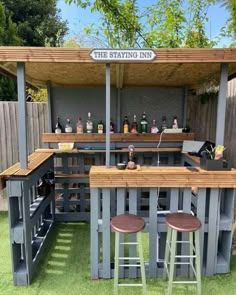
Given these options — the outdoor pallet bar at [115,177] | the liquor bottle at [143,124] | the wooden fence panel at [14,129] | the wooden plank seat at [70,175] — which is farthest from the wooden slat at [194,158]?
the wooden fence panel at [14,129]

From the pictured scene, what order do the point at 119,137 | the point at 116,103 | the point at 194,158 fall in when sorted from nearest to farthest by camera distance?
the point at 194,158, the point at 119,137, the point at 116,103

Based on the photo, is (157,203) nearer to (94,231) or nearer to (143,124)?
(94,231)

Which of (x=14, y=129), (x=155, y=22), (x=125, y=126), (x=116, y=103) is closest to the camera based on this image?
(x=125, y=126)

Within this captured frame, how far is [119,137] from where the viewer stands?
348 cm

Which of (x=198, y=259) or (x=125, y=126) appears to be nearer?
(x=198, y=259)

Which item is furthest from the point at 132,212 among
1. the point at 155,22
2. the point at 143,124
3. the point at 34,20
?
the point at 34,20

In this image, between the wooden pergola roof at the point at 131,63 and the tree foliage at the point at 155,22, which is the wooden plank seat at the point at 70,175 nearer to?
the wooden pergola roof at the point at 131,63

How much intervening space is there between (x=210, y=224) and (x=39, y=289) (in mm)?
1599

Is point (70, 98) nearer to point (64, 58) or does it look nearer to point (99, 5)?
point (64, 58)

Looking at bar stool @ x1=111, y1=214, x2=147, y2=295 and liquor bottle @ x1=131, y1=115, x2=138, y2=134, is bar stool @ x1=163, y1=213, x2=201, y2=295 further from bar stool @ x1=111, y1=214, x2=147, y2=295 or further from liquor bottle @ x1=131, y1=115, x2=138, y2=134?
liquor bottle @ x1=131, y1=115, x2=138, y2=134

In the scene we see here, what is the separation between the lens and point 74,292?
6.80 ft

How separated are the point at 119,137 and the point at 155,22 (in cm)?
314

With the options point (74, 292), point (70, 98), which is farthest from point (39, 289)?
point (70, 98)

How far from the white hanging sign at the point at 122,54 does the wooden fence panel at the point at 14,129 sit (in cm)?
214
